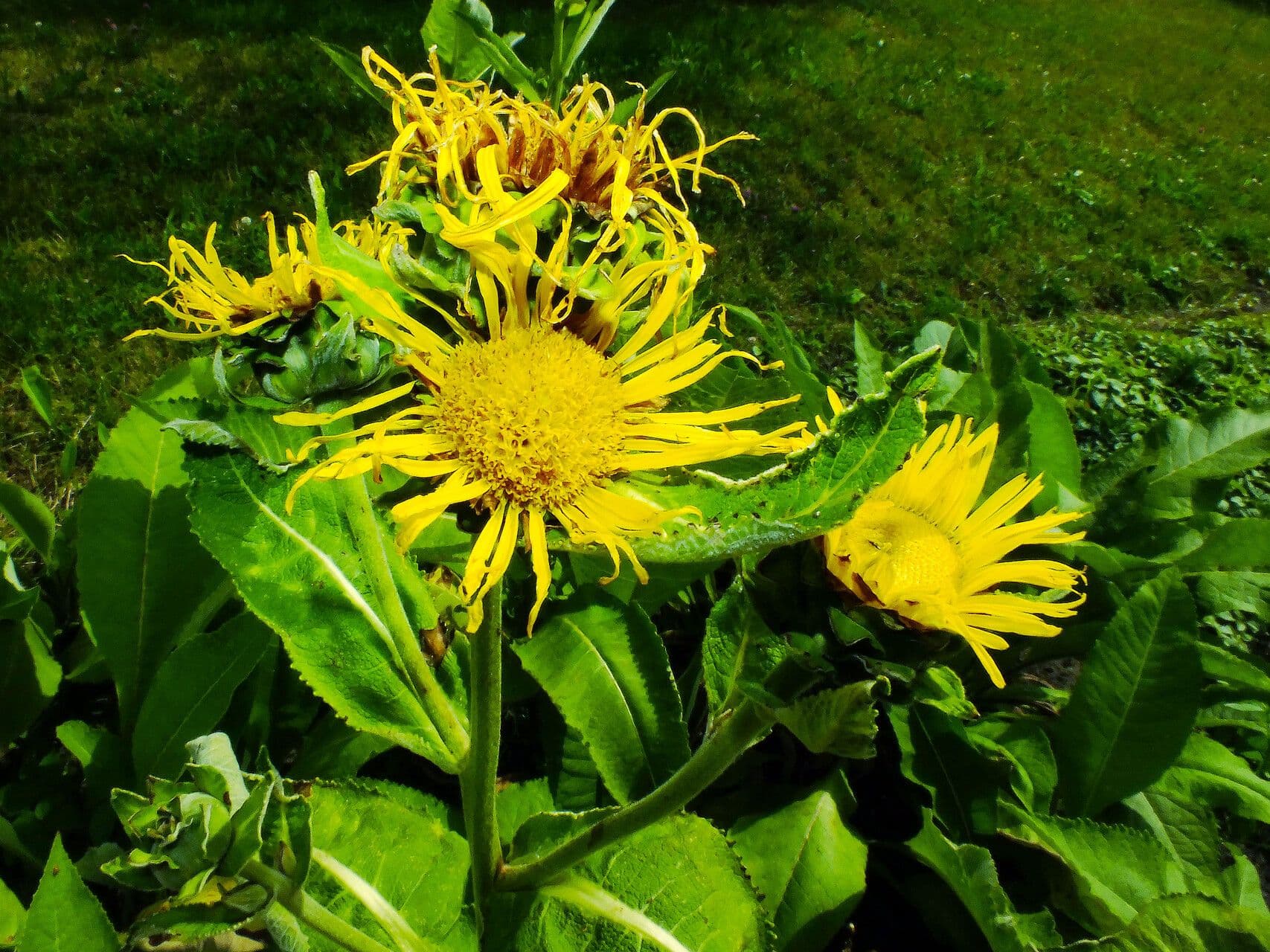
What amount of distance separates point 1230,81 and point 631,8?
7756mm

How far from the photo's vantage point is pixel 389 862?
58.1 inches

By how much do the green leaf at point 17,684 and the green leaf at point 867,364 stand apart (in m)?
2.12

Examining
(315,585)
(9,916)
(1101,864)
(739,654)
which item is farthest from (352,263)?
(1101,864)

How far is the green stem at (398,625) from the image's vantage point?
4.31 ft

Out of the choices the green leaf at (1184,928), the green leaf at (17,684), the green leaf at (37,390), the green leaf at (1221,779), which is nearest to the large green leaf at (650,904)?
the green leaf at (1184,928)

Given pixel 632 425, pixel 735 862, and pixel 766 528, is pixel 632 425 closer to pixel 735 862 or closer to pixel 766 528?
Result: pixel 766 528

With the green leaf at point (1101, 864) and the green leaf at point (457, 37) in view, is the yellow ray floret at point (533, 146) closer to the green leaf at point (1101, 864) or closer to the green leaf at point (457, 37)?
the green leaf at point (457, 37)

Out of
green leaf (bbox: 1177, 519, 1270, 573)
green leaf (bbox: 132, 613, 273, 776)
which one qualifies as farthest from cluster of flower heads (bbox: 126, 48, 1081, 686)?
green leaf (bbox: 1177, 519, 1270, 573)

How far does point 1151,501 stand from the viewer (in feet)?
8.55

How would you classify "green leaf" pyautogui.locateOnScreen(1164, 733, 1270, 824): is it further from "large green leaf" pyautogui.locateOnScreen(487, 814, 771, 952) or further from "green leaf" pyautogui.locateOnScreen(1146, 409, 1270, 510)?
"large green leaf" pyautogui.locateOnScreen(487, 814, 771, 952)

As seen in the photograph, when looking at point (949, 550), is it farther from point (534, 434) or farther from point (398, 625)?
point (398, 625)

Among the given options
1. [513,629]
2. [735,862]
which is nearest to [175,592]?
[513,629]

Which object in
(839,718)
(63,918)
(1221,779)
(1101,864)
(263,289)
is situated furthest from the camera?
(1221,779)

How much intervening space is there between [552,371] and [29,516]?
1.82m
